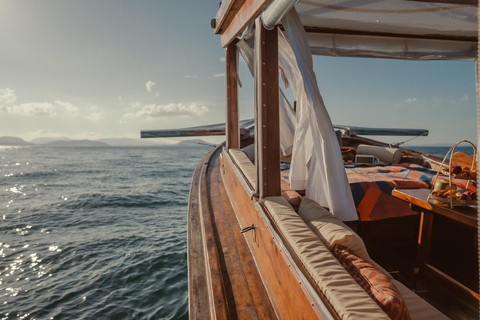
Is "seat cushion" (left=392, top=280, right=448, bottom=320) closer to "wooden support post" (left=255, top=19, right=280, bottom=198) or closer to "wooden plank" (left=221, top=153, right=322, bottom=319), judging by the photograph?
"wooden plank" (left=221, top=153, right=322, bottom=319)

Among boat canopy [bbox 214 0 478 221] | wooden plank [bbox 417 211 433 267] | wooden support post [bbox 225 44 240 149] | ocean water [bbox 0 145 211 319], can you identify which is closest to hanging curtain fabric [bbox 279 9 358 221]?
boat canopy [bbox 214 0 478 221]

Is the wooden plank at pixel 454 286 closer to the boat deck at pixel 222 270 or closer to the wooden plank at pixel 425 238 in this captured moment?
the wooden plank at pixel 425 238

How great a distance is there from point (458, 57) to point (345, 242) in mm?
Answer: 4435

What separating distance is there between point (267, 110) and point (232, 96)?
8.49ft

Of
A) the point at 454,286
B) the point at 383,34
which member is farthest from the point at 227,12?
the point at 454,286

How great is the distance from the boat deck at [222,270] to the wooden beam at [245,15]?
2.25 meters

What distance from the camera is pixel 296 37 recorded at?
87.8 inches

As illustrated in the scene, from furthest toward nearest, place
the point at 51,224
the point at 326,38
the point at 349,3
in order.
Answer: the point at 51,224, the point at 326,38, the point at 349,3

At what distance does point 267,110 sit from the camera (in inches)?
92.0

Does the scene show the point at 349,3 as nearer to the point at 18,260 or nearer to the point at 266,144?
the point at 266,144

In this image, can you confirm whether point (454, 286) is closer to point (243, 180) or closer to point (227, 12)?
point (243, 180)

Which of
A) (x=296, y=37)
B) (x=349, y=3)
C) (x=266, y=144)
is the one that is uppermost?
(x=349, y=3)

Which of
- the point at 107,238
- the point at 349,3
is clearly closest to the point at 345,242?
the point at 349,3

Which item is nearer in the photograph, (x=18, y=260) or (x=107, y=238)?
(x=18, y=260)
